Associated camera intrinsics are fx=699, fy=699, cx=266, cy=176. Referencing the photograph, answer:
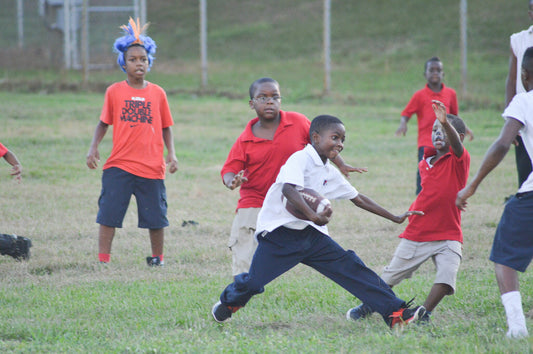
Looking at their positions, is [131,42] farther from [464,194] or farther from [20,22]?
[20,22]

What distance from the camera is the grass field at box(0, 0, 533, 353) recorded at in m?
4.41

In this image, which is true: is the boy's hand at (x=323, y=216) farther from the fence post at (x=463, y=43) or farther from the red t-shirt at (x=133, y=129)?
the fence post at (x=463, y=43)

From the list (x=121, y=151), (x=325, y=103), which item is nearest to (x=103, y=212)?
(x=121, y=151)

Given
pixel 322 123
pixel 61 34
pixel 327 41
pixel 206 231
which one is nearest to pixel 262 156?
pixel 322 123

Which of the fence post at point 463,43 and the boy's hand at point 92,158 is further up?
the fence post at point 463,43

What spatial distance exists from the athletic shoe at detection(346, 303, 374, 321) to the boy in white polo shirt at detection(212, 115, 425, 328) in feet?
0.81

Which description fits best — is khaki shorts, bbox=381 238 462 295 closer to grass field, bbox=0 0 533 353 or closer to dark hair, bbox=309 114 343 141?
grass field, bbox=0 0 533 353

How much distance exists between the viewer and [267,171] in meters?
5.18

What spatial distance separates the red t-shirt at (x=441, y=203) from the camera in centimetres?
487

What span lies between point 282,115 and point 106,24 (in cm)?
2325

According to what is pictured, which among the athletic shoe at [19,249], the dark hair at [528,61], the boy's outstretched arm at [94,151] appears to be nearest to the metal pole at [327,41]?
the boy's outstretched arm at [94,151]

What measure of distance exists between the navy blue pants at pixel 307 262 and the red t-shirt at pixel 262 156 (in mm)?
732

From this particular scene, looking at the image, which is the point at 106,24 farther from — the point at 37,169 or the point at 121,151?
the point at 121,151

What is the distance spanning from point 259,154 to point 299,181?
903 mm
